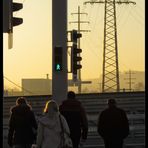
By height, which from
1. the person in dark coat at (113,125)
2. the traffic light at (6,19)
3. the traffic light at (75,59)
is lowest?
the person in dark coat at (113,125)

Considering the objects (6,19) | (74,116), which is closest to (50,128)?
(6,19)

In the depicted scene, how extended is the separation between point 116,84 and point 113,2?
25.5ft

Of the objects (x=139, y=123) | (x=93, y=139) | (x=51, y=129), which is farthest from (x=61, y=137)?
(x=139, y=123)

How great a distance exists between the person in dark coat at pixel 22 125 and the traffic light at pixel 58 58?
3.24m

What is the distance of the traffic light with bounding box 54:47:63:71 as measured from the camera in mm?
17822

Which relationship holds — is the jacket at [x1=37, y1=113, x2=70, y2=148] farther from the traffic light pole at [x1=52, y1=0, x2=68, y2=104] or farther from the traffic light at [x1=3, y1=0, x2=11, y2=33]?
the traffic light pole at [x1=52, y1=0, x2=68, y2=104]

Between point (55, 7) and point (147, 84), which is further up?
point (55, 7)

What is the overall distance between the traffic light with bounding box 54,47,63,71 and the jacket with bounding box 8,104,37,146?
327cm

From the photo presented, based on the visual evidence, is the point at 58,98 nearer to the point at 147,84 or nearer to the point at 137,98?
the point at 147,84

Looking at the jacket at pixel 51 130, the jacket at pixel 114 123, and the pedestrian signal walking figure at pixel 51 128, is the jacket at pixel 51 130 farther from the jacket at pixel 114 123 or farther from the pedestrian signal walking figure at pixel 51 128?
the jacket at pixel 114 123

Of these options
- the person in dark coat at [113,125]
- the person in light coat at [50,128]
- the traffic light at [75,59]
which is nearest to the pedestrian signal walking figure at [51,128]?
the person in light coat at [50,128]

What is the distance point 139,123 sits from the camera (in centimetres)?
2745

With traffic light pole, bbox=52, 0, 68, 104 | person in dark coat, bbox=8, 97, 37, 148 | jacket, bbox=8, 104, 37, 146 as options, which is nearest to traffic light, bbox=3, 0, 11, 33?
person in dark coat, bbox=8, 97, 37, 148

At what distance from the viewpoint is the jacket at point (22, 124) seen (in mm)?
14680
